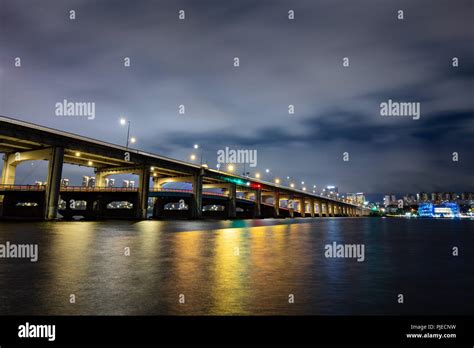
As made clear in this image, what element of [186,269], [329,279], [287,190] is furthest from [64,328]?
[287,190]

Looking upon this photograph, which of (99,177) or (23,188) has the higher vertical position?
(99,177)

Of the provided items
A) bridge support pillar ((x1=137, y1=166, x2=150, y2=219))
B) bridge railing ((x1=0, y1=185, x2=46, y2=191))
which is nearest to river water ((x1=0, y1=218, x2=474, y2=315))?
bridge railing ((x1=0, y1=185, x2=46, y2=191))

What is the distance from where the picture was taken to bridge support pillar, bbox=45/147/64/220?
157 ft

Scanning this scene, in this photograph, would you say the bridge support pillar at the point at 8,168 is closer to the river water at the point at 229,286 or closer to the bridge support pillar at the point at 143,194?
the bridge support pillar at the point at 143,194

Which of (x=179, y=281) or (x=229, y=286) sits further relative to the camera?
(x=179, y=281)

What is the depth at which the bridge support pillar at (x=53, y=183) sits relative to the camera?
47719 millimetres

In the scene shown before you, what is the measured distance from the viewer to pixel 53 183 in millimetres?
48562

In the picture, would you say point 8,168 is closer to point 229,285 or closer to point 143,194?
point 143,194

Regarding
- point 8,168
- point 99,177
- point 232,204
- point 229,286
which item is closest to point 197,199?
point 232,204

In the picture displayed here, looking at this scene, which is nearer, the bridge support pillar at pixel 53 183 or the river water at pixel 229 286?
the river water at pixel 229 286

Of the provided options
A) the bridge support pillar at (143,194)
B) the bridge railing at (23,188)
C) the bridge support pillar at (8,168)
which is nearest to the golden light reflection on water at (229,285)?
the bridge railing at (23,188)

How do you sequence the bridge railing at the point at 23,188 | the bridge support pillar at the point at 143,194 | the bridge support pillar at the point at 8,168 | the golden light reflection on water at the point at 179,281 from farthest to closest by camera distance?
the bridge support pillar at the point at 143,194 → the bridge support pillar at the point at 8,168 → the bridge railing at the point at 23,188 → the golden light reflection on water at the point at 179,281

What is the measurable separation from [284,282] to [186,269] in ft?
10.5

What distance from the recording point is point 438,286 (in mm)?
7742
